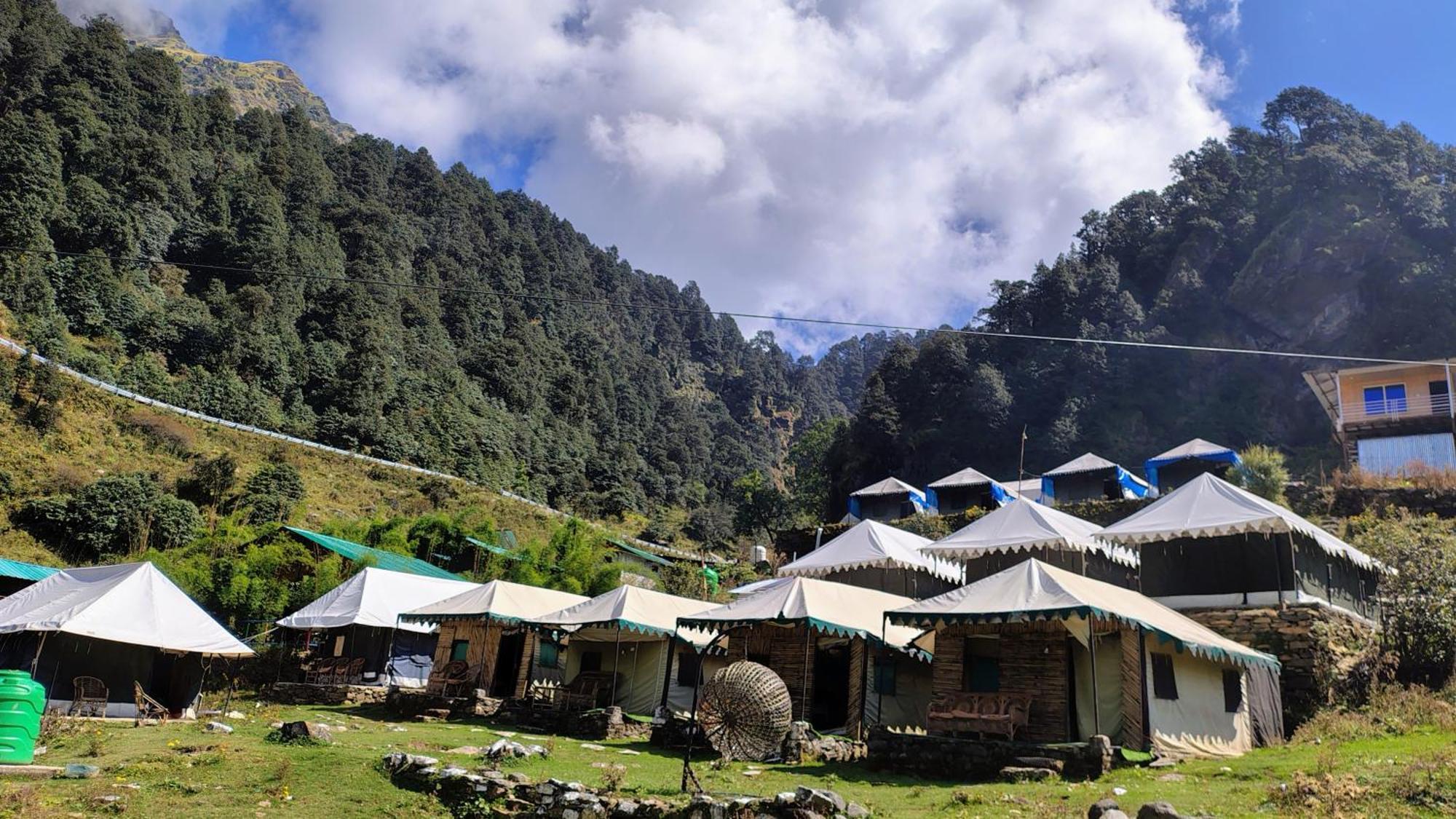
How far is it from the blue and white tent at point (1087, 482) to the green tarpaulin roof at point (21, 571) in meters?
38.8

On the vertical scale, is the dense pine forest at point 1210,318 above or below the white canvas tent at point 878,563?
above

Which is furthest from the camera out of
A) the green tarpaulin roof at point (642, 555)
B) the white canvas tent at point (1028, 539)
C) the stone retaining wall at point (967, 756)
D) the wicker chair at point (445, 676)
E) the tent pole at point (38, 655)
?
the green tarpaulin roof at point (642, 555)

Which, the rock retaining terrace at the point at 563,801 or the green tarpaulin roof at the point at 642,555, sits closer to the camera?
the rock retaining terrace at the point at 563,801

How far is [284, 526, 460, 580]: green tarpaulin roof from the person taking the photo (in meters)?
31.0

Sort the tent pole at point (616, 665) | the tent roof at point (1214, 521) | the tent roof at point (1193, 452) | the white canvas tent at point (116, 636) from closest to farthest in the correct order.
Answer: the white canvas tent at point (116, 636) → the tent roof at point (1214, 521) → the tent pole at point (616, 665) → the tent roof at point (1193, 452)

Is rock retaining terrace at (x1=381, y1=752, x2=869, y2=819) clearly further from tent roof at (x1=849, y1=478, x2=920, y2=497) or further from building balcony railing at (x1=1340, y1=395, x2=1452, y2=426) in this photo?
tent roof at (x1=849, y1=478, x2=920, y2=497)

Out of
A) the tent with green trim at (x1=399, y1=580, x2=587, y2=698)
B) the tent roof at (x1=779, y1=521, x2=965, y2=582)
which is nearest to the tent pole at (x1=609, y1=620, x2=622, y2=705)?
the tent with green trim at (x1=399, y1=580, x2=587, y2=698)

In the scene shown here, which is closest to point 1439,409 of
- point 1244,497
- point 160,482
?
point 1244,497

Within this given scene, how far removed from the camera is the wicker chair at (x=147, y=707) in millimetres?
16438

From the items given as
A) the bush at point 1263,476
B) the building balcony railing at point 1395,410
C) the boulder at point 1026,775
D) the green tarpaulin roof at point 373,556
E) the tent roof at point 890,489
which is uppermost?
the building balcony railing at point 1395,410

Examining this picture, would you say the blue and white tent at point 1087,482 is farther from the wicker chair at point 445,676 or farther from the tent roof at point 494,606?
the wicker chair at point 445,676

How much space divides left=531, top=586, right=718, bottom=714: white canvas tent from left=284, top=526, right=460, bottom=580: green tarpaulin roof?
9311mm

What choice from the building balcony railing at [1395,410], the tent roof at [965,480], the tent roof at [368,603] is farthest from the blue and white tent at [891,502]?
the tent roof at [368,603]

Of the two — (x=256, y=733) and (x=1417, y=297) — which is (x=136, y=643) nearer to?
(x=256, y=733)
